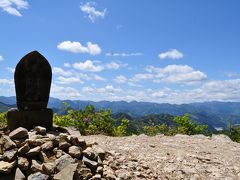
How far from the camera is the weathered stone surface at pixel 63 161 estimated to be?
736 centimetres

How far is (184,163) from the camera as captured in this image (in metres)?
9.14

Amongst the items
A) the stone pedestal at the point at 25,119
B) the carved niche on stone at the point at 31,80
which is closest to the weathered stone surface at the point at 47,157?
the stone pedestal at the point at 25,119

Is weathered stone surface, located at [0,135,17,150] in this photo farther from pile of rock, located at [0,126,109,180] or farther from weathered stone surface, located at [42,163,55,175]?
weathered stone surface, located at [42,163,55,175]

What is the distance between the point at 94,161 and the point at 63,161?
832 mm

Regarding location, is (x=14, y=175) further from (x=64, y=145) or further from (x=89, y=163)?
(x=89, y=163)

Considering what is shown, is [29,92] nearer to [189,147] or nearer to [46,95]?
[46,95]

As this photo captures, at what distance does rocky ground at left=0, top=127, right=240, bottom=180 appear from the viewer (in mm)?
7359

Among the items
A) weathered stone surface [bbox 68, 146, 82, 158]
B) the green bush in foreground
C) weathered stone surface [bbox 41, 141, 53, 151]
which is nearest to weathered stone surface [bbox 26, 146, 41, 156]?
weathered stone surface [bbox 41, 141, 53, 151]

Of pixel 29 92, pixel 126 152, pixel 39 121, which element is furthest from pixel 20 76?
pixel 126 152

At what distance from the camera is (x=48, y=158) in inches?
305

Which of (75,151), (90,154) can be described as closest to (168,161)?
(90,154)

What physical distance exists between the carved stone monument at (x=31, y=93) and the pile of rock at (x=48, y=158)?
1914mm

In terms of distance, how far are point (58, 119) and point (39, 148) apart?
11.2 meters

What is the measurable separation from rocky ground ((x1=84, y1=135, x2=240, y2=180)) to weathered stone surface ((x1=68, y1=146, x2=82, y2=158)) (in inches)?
32.7
